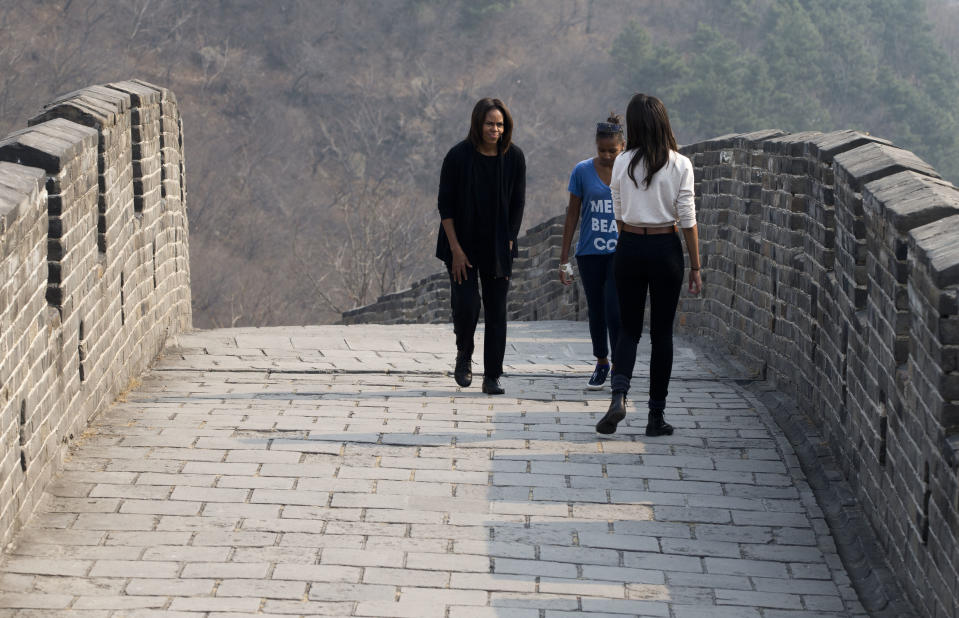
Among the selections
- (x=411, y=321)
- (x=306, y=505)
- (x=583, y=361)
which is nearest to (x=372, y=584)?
(x=306, y=505)

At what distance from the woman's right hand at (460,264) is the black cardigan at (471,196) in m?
0.08

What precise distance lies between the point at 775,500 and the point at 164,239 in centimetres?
468

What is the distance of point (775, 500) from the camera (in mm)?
5035

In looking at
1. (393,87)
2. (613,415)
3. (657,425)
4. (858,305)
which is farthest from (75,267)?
(393,87)

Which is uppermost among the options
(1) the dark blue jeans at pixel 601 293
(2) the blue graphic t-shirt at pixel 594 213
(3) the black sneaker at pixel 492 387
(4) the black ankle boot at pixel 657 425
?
(2) the blue graphic t-shirt at pixel 594 213

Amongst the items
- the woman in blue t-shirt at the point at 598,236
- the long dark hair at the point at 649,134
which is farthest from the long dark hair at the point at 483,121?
the long dark hair at the point at 649,134

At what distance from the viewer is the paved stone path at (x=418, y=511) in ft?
13.1

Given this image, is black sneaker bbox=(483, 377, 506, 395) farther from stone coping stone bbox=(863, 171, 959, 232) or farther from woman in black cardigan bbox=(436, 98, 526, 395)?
stone coping stone bbox=(863, 171, 959, 232)

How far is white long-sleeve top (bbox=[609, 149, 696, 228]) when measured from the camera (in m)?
5.45

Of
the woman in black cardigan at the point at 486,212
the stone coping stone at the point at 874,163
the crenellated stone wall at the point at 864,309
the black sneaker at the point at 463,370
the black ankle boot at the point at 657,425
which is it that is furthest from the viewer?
the black sneaker at the point at 463,370

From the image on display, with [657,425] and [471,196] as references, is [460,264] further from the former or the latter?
[657,425]

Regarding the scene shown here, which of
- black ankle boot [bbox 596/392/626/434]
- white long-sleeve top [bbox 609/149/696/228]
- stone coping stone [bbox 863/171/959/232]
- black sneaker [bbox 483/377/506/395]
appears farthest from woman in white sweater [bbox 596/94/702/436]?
black sneaker [bbox 483/377/506/395]

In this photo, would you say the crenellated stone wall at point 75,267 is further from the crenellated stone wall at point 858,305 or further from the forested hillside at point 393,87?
the forested hillside at point 393,87

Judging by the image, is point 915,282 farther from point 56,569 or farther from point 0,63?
point 0,63
